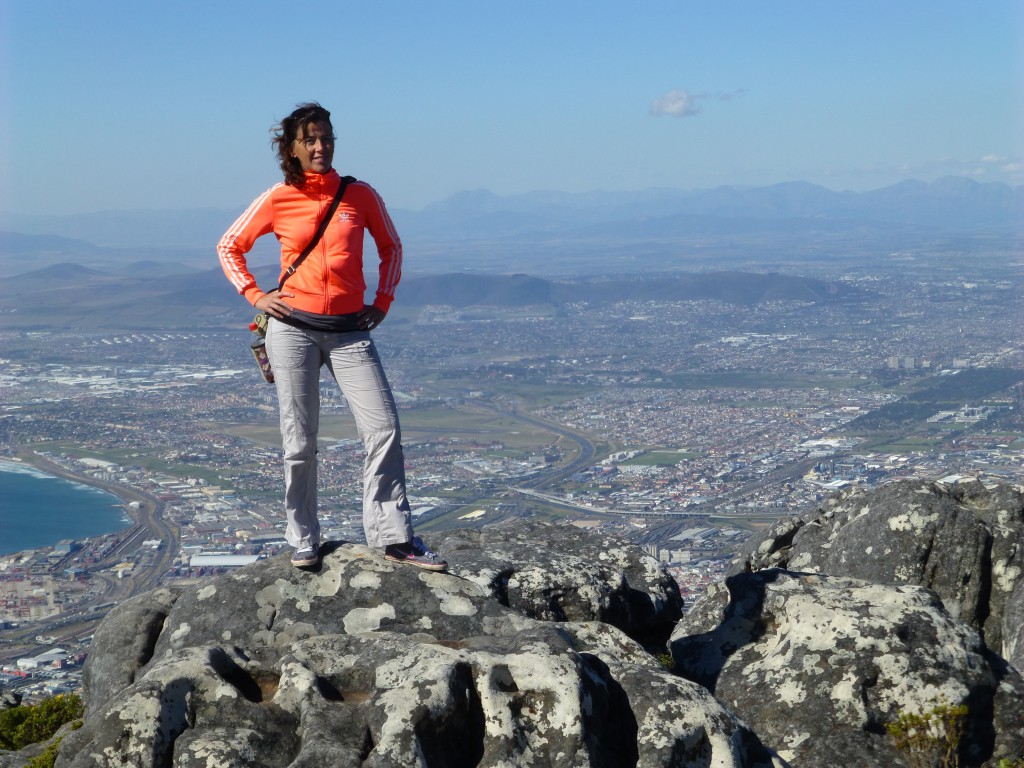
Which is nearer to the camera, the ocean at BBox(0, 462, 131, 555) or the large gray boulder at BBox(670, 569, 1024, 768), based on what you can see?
the large gray boulder at BBox(670, 569, 1024, 768)

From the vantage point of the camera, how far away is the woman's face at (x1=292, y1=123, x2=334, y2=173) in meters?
7.99

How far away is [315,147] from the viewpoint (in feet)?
26.2

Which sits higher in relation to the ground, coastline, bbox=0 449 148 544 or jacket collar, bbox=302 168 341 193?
jacket collar, bbox=302 168 341 193

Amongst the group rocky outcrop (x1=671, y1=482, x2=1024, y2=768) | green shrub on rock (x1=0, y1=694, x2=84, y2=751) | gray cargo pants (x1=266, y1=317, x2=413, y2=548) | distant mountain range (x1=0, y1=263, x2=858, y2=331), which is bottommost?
distant mountain range (x1=0, y1=263, x2=858, y2=331)

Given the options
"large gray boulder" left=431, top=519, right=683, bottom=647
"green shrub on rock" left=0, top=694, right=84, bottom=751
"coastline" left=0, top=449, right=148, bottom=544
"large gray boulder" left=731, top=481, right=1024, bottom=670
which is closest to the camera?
"green shrub on rock" left=0, top=694, right=84, bottom=751

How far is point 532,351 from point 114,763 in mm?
114161

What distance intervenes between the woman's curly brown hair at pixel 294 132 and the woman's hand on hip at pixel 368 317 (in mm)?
969

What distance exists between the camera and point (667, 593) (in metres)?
9.59

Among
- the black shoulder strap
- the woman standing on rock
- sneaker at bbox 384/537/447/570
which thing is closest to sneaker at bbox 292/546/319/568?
the woman standing on rock

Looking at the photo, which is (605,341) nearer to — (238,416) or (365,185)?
(238,416)

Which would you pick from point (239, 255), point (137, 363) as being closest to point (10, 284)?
point (137, 363)

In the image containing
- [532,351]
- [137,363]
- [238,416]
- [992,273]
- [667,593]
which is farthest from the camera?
[992,273]

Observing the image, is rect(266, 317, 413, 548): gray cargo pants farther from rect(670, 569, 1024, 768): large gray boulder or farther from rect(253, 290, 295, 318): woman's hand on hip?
rect(670, 569, 1024, 768): large gray boulder

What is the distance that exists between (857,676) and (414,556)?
123 inches
